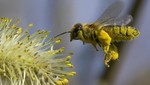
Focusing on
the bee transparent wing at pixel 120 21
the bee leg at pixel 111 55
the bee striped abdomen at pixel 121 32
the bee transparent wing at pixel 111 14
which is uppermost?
the bee transparent wing at pixel 111 14

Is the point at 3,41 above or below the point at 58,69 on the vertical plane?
above

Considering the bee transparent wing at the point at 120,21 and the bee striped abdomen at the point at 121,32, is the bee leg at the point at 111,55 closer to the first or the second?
the bee striped abdomen at the point at 121,32

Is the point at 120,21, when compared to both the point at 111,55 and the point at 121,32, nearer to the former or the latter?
the point at 121,32

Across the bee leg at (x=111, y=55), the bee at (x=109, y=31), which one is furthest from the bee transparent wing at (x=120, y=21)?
the bee leg at (x=111, y=55)

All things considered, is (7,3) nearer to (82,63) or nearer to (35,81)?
(82,63)

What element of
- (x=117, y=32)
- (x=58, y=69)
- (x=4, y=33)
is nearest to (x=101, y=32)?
(x=117, y=32)

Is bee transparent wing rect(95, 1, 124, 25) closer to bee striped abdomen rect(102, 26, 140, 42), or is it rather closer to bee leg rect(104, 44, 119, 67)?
bee striped abdomen rect(102, 26, 140, 42)

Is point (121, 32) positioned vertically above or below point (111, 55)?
above

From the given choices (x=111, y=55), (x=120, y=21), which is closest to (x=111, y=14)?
(x=120, y=21)
